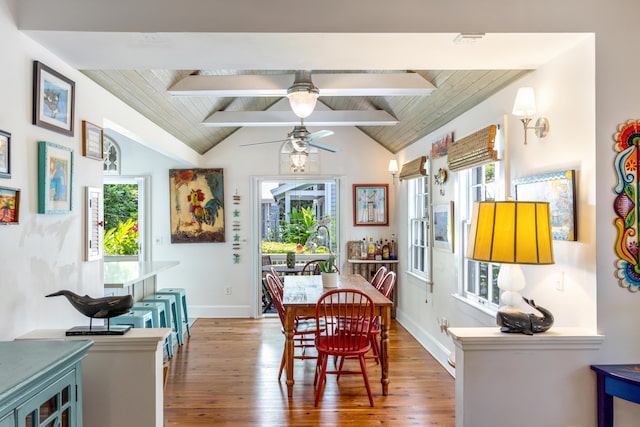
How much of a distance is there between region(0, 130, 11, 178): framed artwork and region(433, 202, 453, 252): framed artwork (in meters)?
3.34

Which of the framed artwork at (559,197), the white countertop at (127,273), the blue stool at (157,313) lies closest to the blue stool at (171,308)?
the blue stool at (157,313)

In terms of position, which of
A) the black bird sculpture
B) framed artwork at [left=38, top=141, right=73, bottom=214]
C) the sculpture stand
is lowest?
the sculpture stand

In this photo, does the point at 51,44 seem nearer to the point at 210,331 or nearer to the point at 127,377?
the point at 127,377

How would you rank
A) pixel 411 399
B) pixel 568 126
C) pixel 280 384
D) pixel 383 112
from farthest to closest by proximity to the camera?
1. pixel 383 112
2. pixel 280 384
3. pixel 411 399
4. pixel 568 126

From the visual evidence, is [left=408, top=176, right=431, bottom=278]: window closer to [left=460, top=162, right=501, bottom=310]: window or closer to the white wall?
[left=460, top=162, right=501, bottom=310]: window

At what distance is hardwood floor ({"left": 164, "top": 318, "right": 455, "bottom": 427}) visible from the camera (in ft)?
9.75

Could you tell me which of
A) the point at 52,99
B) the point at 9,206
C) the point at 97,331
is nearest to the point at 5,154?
the point at 9,206

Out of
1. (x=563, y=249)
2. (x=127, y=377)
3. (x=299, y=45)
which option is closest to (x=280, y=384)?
(x=127, y=377)

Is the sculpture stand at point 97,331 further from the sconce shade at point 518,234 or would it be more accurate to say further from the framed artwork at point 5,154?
the sconce shade at point 518,234

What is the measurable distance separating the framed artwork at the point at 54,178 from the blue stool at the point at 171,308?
2.15m

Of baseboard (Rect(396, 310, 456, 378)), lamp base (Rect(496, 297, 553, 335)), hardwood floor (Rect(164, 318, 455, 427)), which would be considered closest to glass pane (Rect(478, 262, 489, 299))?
baseboard (Rect(396, 310, 456, 378))

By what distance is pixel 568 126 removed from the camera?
7.07 feet

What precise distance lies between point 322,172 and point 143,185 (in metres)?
2.65

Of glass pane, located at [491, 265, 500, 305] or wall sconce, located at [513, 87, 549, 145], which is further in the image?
glass pane, located at [491, 265, 500, 305]
